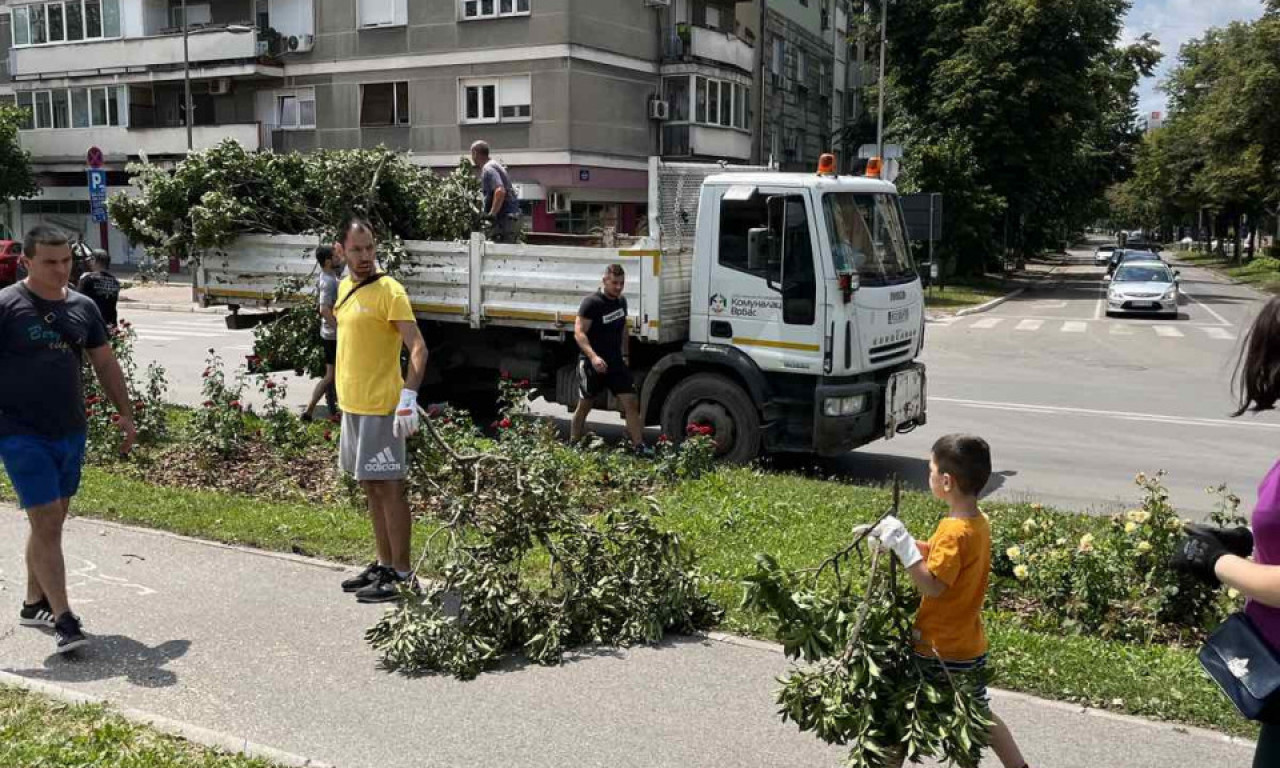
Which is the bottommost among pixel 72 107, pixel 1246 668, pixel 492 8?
pixel 1246 668

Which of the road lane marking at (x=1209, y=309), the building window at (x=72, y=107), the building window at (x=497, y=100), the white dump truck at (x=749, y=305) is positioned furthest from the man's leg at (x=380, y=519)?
the building window at (x=72, y=107)

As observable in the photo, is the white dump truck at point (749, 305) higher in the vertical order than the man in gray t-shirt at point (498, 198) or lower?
lower

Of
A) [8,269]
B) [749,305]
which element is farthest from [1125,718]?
[8,269]

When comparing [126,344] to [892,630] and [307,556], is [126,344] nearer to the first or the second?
[307,556]

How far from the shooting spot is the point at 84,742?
4332 millimetres

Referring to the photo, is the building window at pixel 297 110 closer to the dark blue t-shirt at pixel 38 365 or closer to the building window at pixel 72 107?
the building window at pixel 72 107

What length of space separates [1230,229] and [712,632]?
298 ft

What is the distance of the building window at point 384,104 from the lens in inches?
1369

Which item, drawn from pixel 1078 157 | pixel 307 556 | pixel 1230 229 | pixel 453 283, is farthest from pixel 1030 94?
pixel 1230 229

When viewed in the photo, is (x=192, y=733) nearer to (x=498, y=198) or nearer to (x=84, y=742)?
(x=84, y=742)

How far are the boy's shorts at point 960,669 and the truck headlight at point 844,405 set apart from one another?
5.57 m

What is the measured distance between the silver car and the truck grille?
875 inches

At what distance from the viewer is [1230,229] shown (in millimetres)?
84625

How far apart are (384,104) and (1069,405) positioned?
85.0ft
